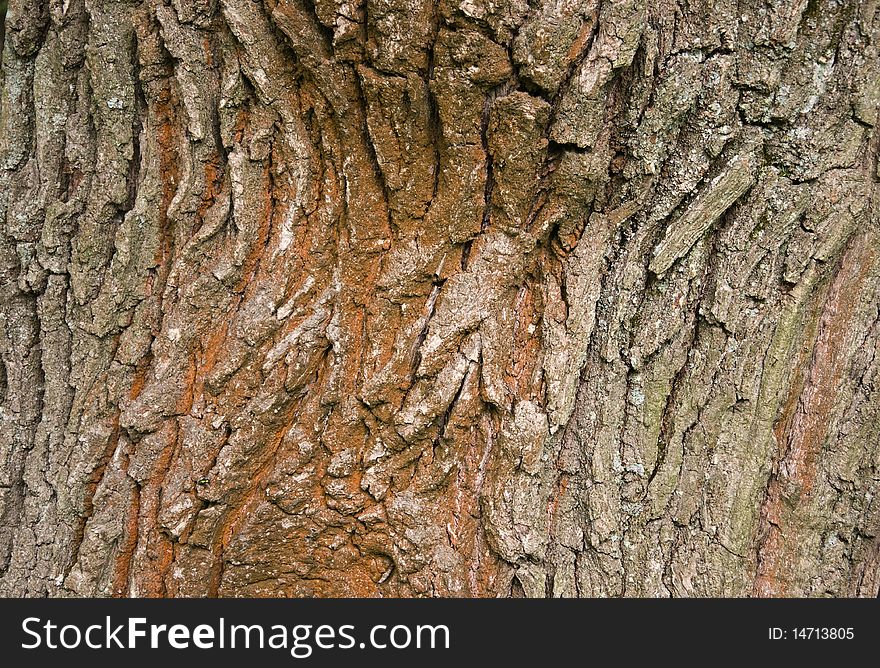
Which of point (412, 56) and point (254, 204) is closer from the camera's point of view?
point (412, 56)

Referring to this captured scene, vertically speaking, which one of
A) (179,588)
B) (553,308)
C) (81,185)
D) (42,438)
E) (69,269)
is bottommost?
(179,588)

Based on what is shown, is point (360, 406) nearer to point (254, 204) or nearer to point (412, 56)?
point (254, 204)

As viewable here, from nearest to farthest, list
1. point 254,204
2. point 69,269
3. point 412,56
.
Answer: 1. point 412,56
2. point 254,204
3. point 69,269

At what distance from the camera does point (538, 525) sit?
159cm

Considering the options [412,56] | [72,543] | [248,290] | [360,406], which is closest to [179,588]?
[72,543]

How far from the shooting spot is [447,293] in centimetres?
151

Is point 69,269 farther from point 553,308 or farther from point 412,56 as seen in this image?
point 553,308

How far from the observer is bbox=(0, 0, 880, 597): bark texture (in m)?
1.41

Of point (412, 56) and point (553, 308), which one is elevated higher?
point (412, 56)

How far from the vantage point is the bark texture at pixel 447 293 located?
1412mm

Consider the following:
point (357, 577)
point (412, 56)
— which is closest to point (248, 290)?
point (412, 56)

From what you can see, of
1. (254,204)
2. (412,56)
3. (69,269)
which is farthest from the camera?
(69,269)

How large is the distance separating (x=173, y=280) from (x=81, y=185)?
32 cm

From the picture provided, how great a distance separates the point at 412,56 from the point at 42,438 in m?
1.25
